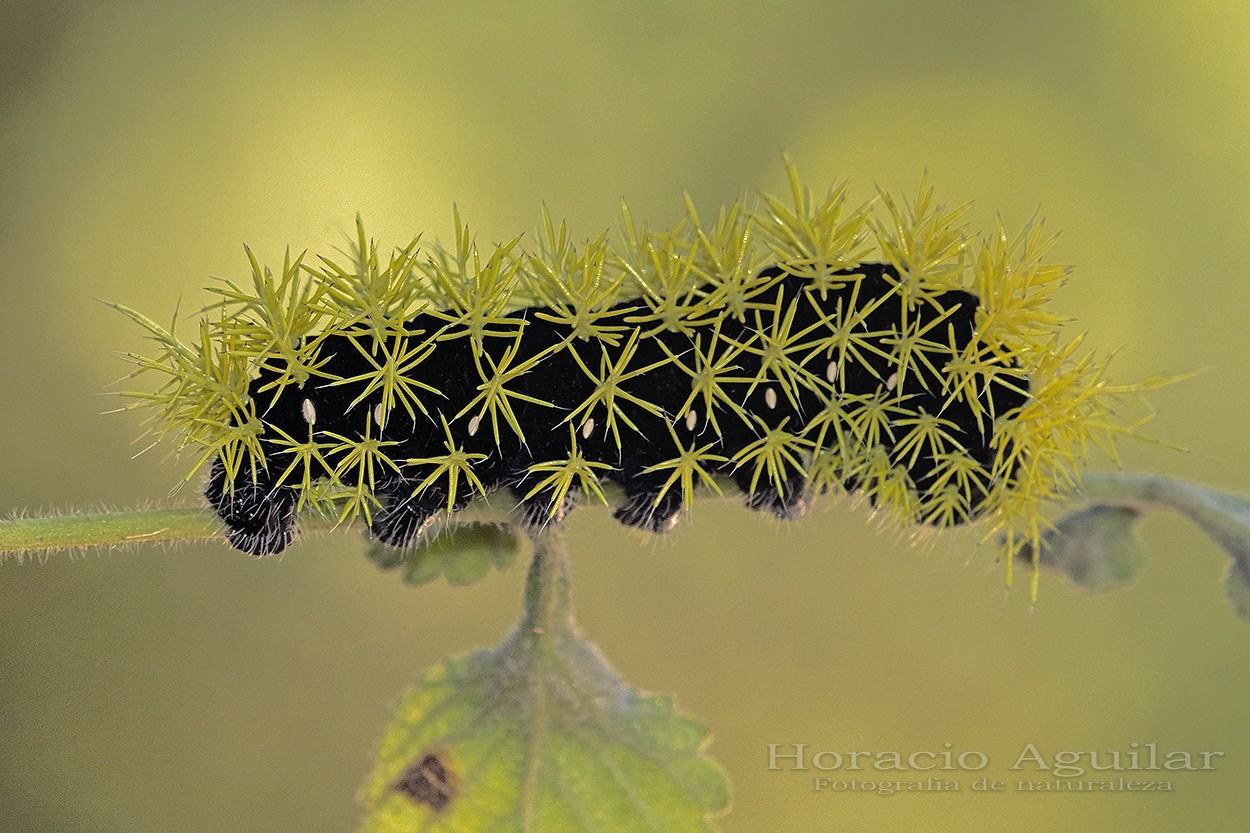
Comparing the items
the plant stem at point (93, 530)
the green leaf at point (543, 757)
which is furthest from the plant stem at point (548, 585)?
the plant stem at point (93, 530)

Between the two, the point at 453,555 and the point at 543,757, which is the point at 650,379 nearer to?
the point at 453,555

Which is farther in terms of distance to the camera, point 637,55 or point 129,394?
point 637,55

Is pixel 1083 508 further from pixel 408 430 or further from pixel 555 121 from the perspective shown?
pixel 555 121

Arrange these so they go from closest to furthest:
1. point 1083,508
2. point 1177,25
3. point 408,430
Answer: point 408,430 → point 1083,508 → point 1177,25

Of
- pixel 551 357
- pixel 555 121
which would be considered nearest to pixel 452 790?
pixel 551 357

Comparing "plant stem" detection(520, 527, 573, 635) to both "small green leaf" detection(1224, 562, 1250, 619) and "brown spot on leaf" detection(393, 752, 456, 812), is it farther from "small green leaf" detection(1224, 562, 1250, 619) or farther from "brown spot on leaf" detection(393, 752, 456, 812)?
"small green leaf" detection(1224, 562, 1250, 619)
